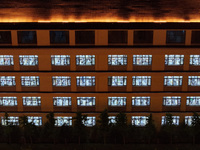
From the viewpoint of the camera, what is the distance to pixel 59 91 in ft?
105

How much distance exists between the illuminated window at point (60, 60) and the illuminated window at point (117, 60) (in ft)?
15.3

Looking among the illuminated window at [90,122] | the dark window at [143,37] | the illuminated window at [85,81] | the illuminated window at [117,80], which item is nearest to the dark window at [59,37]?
the illuminated window at [85,81]

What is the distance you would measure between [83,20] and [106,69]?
19.6 feet

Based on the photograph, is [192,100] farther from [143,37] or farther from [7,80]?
[7,80]

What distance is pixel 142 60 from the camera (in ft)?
103

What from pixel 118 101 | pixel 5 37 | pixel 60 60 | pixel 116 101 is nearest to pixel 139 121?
pixel 118 101

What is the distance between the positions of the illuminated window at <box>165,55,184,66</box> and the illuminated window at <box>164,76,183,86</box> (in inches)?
60.5

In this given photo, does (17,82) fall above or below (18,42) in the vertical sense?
below

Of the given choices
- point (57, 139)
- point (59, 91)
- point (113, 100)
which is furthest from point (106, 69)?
point (57, 139)

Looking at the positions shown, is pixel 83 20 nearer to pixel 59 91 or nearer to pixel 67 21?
pixel 67 21

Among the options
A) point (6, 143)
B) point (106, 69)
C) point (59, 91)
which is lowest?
point (6, 143)

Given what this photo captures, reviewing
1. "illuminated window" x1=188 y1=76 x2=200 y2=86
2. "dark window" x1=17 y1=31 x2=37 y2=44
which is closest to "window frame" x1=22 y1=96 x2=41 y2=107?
"dark window" x1=17 y1=31 x2=37 y2=44

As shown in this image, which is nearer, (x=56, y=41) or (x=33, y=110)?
(x=56, y=41)

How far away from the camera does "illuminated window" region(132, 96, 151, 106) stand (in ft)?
106
